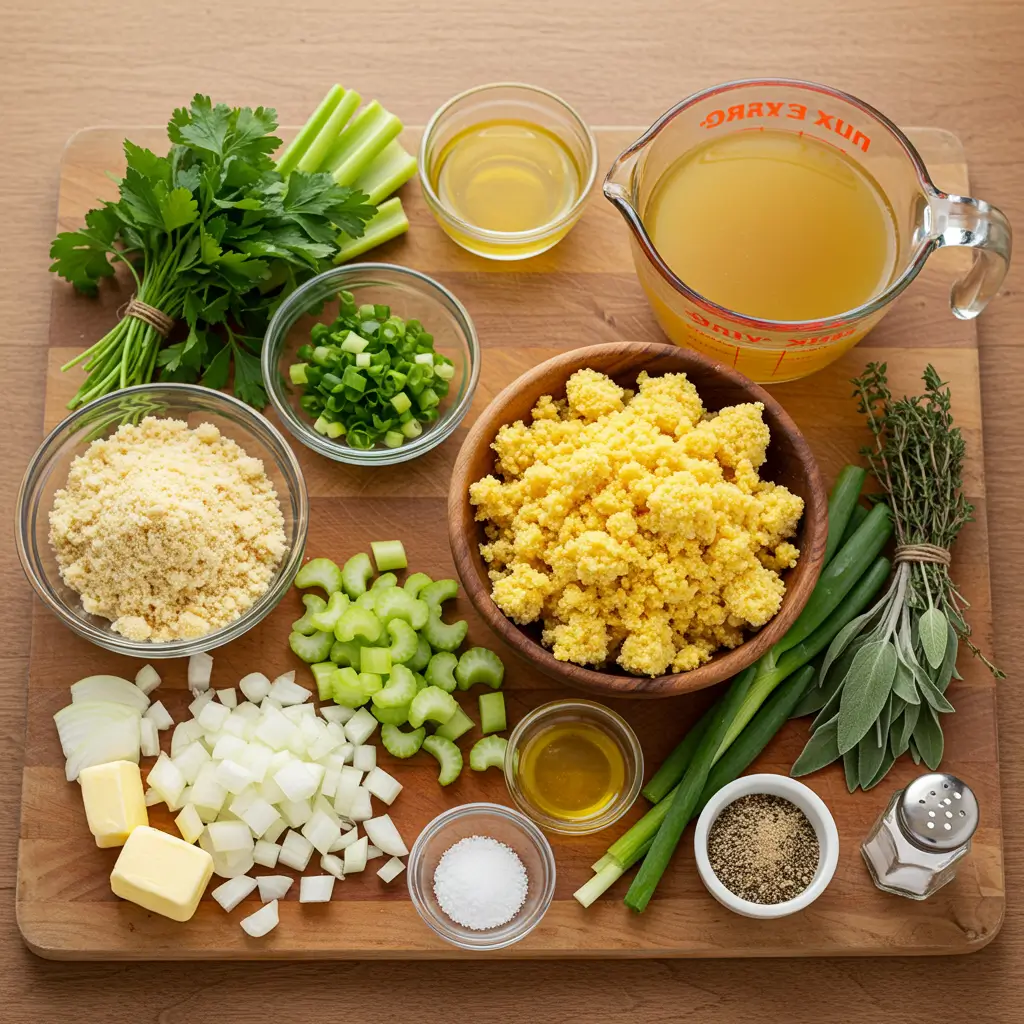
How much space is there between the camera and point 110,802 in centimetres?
213

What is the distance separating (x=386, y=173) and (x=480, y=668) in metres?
1.05

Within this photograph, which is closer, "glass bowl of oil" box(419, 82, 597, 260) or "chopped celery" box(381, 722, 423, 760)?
"chopped celery" box(381, 722, 423, 760)

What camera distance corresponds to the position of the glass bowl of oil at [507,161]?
7.74ft

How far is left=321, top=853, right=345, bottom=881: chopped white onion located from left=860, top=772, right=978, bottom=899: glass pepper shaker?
3.32ft

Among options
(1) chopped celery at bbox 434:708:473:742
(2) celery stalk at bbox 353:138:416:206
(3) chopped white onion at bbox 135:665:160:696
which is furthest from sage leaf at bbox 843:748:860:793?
(2) celery stalk at bbox 353:138:416:206

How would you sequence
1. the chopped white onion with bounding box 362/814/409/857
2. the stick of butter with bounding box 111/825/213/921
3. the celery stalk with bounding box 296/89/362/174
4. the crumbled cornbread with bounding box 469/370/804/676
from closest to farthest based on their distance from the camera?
1. the crumbled cornbread with bounding box 469/370/804/676
2. the stick of butter with bounding box 111/825/213/921
3. the chopped white onion with bounding box 362/814/409/857
4. the celery stalk with bounding box 296/89/362/174

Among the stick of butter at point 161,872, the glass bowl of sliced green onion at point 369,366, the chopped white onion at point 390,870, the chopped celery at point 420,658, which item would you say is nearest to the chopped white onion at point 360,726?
the chopped celery at point 420,658

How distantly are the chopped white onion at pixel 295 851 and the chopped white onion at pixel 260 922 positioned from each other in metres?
0.09

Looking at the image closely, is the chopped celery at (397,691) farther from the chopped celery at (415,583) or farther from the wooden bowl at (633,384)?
the wooden bowl at (633,384)

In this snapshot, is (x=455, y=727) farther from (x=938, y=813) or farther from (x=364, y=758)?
(x=938, y=813)

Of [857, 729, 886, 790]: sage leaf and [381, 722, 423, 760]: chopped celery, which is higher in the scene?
[381, 722, 423, 760]: chopped celery

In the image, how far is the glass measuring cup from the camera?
199 cm

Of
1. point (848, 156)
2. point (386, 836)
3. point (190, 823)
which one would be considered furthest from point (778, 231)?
point (190, 823)

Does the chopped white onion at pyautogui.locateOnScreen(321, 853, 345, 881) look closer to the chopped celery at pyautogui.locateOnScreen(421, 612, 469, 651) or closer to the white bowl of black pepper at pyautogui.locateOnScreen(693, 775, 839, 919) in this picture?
the chopped celery at pyautogui.locateOnScreen(421, 612, 469, 651)
